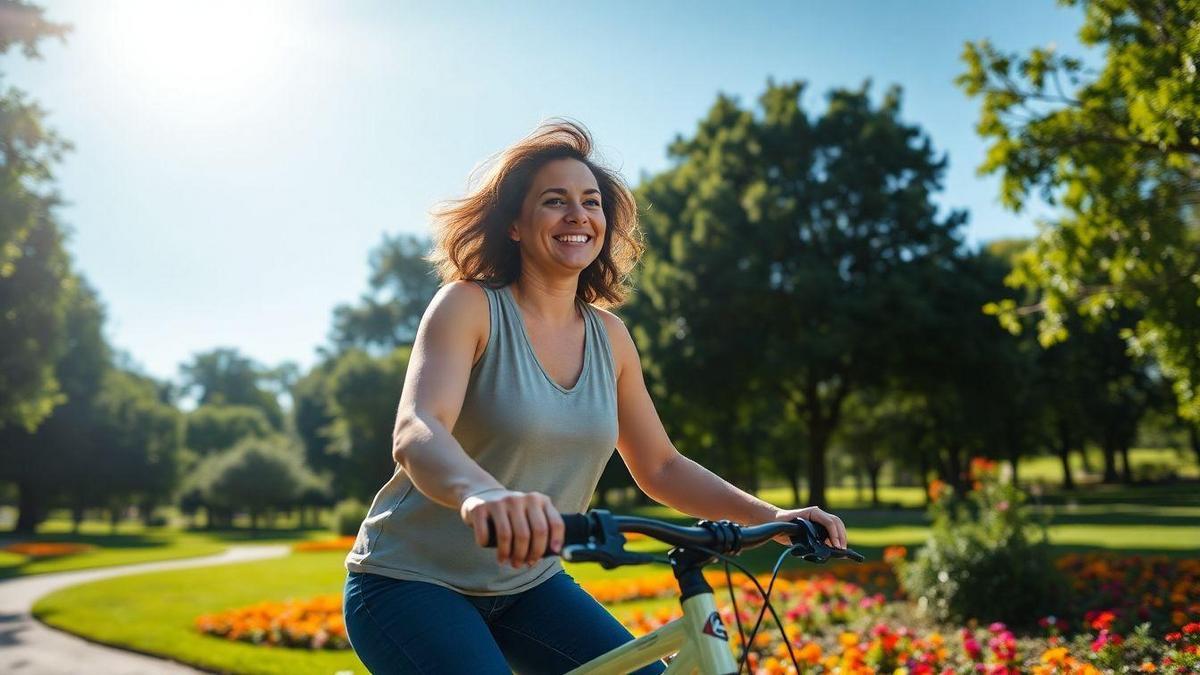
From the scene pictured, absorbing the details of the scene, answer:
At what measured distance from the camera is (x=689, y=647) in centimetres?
191

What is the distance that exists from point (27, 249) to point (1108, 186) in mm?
20250

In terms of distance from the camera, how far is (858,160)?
2342 cm

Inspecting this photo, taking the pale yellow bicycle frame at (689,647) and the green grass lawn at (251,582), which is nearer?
the pale yellow bicycle frame at (689,647)

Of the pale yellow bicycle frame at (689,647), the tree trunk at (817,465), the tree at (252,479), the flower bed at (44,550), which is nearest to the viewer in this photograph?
the pale yellow bicycle frame at (689,647)

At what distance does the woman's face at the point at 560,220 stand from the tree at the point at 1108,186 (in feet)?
20.2

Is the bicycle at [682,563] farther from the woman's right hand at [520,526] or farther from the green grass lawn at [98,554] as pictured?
the green grass lawn at [98,554]

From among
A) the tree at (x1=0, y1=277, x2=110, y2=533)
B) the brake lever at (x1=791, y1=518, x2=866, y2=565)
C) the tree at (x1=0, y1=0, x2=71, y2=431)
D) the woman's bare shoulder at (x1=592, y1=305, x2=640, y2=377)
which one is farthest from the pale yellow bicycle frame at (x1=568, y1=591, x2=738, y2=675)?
the tree at (x1=0, y1=277, x2=110, y2=533)

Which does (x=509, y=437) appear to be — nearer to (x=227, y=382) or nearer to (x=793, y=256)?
(x=793, y=256)

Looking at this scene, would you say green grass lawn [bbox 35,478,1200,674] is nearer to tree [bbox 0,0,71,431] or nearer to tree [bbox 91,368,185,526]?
tree [bbox 0,0,71,431]

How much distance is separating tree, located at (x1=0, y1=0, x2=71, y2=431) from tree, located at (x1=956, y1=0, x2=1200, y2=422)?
12258mm

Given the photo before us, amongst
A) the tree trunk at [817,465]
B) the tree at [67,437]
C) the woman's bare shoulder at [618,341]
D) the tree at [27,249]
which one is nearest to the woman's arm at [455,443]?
the woman's bare shoulder at [618,341]

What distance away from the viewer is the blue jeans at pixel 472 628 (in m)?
2.14

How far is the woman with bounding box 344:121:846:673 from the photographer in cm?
215

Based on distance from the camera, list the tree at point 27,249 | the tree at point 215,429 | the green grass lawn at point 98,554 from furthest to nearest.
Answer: the tree at point 215,429
the green grass lawn at point 98,554
the tree at point 27,249
